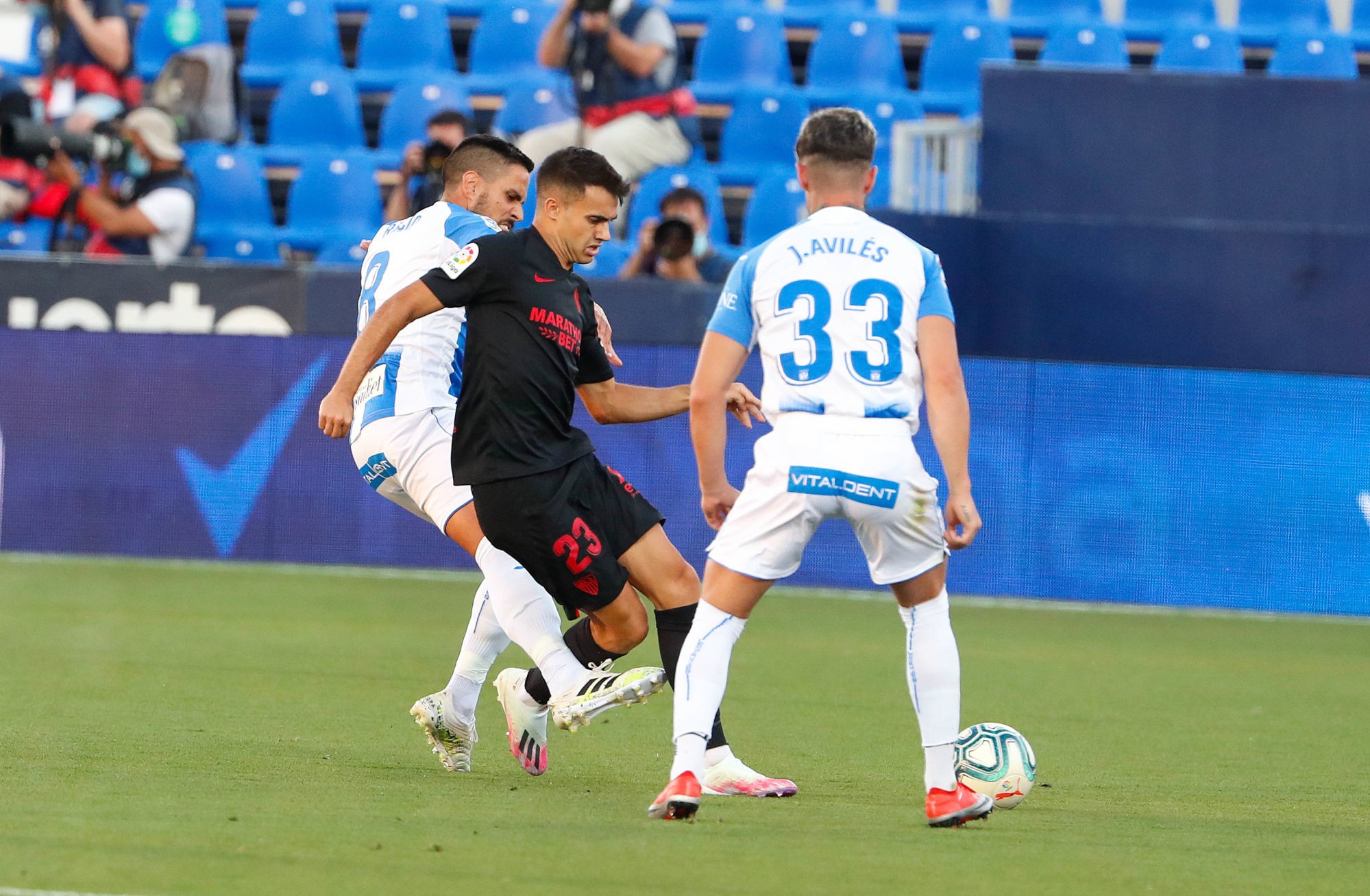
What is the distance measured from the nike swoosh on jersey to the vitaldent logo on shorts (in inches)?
306

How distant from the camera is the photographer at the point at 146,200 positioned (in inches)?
506

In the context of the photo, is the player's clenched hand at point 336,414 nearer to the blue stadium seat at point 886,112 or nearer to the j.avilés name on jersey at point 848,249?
the j.avilés name on jersey at point 848,249

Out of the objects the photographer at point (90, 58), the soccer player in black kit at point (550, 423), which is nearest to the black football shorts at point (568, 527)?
the soccer player in black kit at point (550, 423)

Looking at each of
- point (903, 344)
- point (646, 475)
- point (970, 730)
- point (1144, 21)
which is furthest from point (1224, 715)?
point (1144, 21)

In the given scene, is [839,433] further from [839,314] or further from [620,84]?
[620,84]

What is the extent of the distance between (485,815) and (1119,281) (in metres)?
9.07

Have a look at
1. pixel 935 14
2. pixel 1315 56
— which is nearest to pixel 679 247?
pixel 935 14

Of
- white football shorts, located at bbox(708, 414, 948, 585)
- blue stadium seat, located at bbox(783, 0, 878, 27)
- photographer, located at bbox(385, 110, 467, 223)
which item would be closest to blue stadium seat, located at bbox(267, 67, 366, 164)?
photographer, located at bbox(385, 110, 467, 223)

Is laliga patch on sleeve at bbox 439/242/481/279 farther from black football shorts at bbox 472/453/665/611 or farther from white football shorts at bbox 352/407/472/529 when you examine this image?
white football shorts at bbox 352/407/472/529

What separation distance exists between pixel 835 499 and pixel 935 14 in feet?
41.4

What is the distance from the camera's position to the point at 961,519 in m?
4.54

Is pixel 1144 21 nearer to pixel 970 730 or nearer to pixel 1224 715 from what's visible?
pixel 1224 715

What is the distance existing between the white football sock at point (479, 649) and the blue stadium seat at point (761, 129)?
31.0ft

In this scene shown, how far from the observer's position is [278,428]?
11828 millimetres
